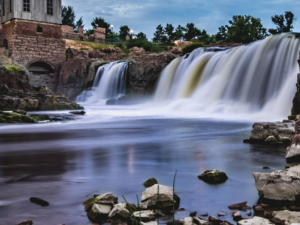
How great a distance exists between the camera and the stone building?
28.8 meters

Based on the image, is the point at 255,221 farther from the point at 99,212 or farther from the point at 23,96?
the point at 23,96

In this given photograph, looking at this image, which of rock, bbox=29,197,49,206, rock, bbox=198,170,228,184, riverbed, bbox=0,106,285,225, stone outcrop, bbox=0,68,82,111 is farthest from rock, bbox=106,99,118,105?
rock, bbox=29,197,49,206

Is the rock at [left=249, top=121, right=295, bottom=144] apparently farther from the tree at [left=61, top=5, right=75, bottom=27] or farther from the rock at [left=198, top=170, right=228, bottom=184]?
the tree at [left=61, top=5, right=75, bottom=27]

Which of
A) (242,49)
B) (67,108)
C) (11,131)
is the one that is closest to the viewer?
(11,131)

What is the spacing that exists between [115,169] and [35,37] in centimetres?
2864

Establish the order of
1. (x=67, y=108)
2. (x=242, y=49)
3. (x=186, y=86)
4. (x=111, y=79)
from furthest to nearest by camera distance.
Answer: (x=111, y=79) → (x=186, y=86) → (x=242, y=49) → (x=67, y=108)

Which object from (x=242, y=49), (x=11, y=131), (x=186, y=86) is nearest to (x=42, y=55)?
(x=186, y=86)

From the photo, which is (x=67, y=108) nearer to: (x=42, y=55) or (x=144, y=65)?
(x=144, y=65)

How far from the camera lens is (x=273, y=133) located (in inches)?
214

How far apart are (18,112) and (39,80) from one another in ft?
68.6

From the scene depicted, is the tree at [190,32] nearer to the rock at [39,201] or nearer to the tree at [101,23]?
the tree at [101,23]

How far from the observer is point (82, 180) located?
3.19 m

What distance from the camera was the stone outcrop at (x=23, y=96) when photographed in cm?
1199

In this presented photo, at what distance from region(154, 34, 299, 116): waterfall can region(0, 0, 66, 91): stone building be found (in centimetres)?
1676
